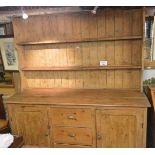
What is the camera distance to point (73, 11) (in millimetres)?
2354

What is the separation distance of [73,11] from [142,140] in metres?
1.75

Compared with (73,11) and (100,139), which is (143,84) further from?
(73,11)

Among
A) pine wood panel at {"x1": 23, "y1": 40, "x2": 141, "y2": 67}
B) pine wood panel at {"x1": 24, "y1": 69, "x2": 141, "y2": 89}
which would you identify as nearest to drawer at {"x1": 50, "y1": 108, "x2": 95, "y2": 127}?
pine wood panel at {"x1": 24, "y1": 69, "x2": 141, "y2": 89}

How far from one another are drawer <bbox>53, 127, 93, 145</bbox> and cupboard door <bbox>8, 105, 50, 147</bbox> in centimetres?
14

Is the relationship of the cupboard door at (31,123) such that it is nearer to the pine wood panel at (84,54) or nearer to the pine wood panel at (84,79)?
the pine wood panel at (84,79)

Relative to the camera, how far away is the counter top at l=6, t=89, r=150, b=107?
2159 mm

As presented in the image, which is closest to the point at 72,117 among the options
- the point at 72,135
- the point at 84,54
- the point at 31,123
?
the point at 72,135

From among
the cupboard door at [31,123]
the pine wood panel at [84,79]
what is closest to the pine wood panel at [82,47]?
the pine wood panel at [84,79]

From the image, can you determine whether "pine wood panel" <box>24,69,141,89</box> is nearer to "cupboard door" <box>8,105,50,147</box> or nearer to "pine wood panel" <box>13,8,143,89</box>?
"pine wood panel" <box>13,8,143,89</box>

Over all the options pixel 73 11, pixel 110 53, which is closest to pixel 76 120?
pixel 110 53

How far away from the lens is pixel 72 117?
2273mm

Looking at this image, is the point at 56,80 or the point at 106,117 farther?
the point at 56,80

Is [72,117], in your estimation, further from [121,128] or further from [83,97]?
[121,128]

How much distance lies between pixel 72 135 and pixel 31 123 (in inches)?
21.9
